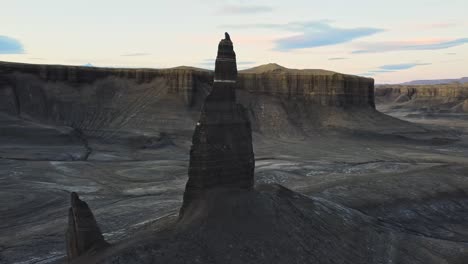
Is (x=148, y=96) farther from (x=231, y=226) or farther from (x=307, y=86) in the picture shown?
(x=231, y=226)

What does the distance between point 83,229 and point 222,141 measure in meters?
7.59

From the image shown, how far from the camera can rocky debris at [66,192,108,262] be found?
68.6ft

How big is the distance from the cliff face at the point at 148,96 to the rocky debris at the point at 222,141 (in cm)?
5508

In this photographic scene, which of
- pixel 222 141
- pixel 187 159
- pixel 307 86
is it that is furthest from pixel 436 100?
pixel 222 141

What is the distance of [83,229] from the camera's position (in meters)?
21.0

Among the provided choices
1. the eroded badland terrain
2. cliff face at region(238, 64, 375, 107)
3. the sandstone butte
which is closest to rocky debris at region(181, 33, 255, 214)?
the sandstone butte

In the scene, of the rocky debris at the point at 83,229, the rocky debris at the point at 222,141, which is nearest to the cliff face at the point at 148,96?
the rocky debris at the point at 222,141

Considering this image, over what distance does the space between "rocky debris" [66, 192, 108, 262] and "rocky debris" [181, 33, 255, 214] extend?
4454 mm

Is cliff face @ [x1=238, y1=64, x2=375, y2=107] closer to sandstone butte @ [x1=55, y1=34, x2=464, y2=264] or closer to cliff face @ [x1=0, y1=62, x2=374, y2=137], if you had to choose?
cliff face @ [x1=0, y1=62, x2=374, y2=137]

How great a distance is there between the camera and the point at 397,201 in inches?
1512

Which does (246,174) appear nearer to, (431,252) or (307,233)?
(307,233)

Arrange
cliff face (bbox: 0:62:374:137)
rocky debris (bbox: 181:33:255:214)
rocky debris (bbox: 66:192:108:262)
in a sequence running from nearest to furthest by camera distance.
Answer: rocky debris (bbox: 66:192:108:262) → rocky debris (bbox: 181:33:255:214) → cliff face (bbox: 0:62:374:137)

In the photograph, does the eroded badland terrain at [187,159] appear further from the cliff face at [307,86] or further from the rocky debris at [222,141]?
the rocky debris at [222,141]

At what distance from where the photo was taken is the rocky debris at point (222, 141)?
924 inches
